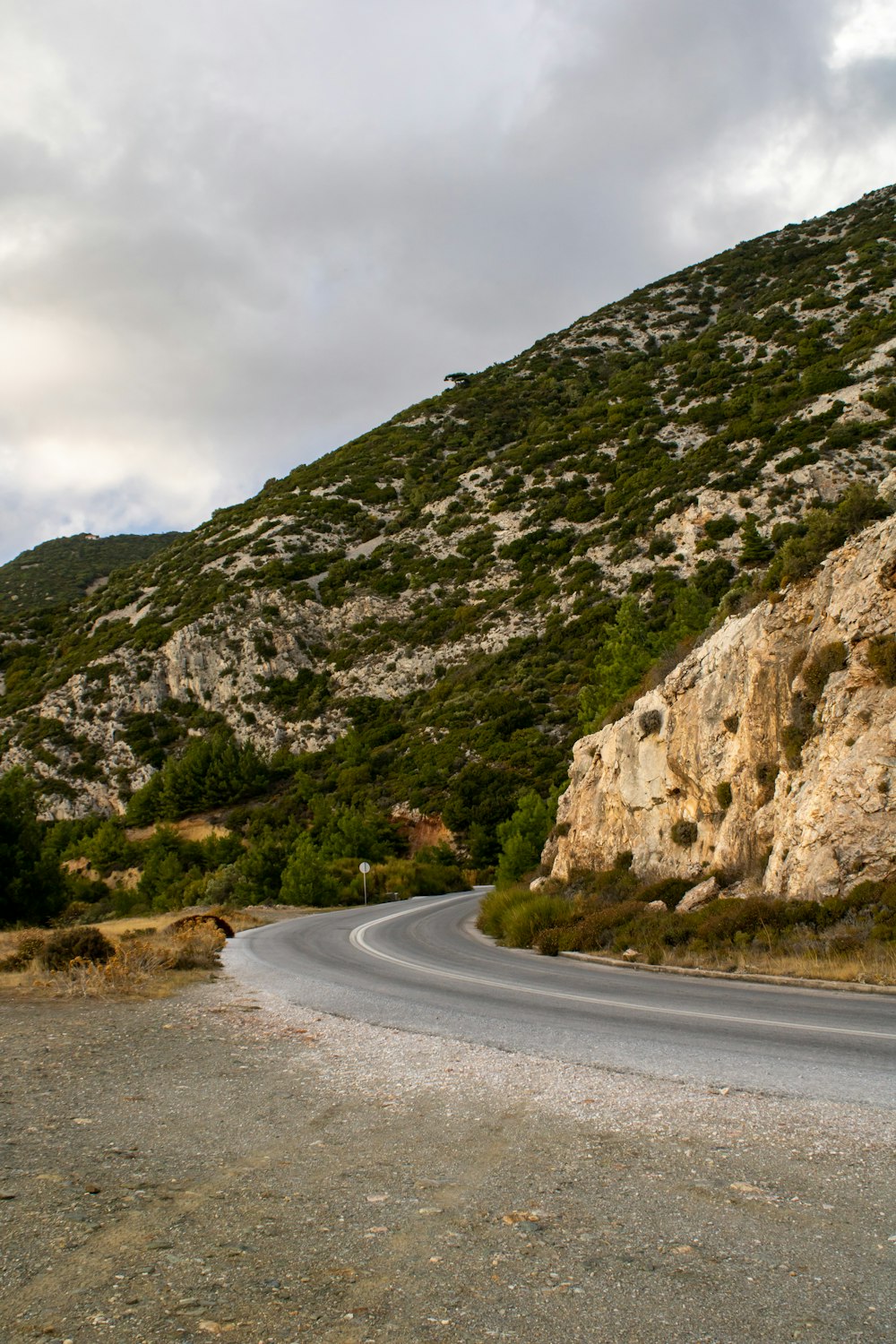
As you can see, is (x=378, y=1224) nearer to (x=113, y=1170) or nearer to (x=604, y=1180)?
(x=604, y=1180)

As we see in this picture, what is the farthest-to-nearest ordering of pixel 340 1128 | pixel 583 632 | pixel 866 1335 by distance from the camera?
pixel 583 632
pixel 340 1128
pixel 866 1335

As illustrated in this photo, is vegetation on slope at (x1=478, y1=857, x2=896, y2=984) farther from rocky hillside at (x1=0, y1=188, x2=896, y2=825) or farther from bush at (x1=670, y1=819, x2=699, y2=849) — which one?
rocky hillside at (x1=0, y1=188, x2=896, y2=825)

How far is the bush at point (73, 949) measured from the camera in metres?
13.6

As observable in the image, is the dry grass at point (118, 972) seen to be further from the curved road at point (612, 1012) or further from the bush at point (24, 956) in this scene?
the curved road at point (612, 1012)

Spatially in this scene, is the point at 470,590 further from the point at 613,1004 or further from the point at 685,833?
the point at 613,1004

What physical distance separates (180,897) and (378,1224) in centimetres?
4114

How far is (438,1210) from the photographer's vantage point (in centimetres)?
408

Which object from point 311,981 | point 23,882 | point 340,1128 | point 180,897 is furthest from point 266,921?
point 340,1128

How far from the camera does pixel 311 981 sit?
13.8 m

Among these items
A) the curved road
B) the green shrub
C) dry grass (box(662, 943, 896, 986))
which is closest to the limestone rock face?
the green shrub

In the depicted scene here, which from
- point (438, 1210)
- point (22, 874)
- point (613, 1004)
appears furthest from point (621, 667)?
point (438, 1210)

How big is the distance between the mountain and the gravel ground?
81.6 m

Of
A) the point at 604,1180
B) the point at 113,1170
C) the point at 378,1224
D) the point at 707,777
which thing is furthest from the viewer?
the point at 707,777

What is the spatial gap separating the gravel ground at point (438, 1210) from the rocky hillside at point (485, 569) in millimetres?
29721
